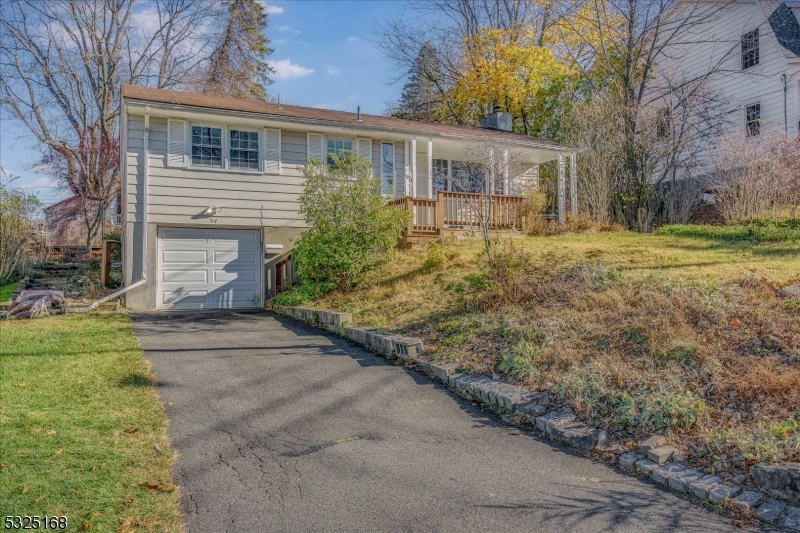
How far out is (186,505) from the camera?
3.33 m

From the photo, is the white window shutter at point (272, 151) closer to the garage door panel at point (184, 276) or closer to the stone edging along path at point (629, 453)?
the garage door panel at point (184, 276)

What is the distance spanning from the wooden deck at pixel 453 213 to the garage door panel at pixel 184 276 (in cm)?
506

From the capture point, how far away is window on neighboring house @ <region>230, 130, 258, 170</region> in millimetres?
13219

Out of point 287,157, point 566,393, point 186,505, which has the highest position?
point 287,157

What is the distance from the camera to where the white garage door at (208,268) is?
1291 cm

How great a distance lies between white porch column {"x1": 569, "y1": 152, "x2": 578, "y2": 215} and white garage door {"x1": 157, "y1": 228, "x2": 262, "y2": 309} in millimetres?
8816

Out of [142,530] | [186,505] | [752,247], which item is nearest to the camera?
[142,530]

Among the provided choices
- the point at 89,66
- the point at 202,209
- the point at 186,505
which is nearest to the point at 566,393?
the point at 186,505

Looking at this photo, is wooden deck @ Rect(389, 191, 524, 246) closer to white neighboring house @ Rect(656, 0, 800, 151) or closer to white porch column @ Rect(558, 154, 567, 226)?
white porch column @ Rect(558, 154, 567, 226)

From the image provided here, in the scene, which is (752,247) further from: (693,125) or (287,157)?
(287,157)

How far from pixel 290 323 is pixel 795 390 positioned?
7.90m

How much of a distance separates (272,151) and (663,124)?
443 inches

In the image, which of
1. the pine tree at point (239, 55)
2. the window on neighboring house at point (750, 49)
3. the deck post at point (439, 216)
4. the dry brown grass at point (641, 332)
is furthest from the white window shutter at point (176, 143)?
the window on neighboring house at point (750, 49)

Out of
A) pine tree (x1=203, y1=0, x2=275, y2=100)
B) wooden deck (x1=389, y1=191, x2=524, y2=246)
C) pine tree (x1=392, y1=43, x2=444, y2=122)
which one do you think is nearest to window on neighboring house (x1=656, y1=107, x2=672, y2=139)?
wooden deck (x1=389, y1=191, x2=524, y2=246)
